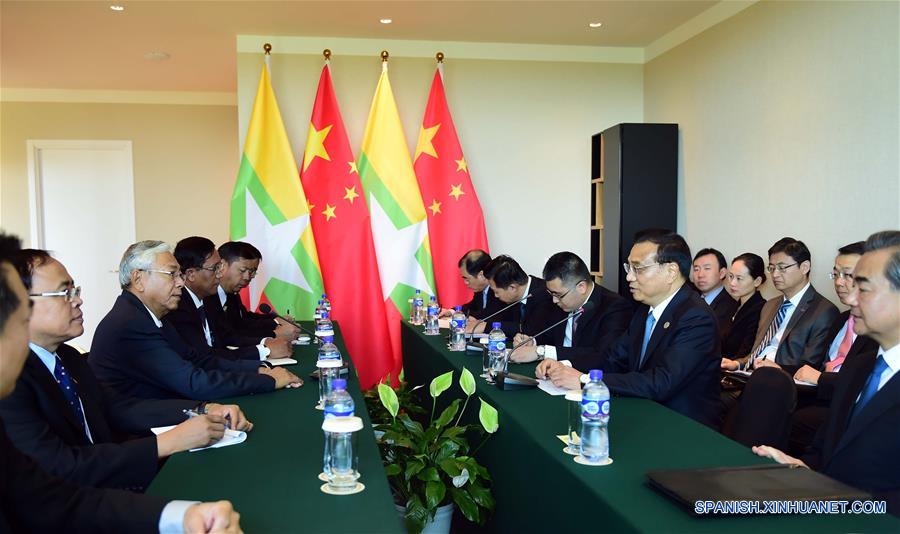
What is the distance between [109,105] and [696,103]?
5828 millimetres

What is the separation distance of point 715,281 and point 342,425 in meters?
3.63

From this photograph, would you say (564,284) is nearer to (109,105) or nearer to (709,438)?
(709,438)

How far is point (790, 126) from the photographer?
4250 millimetres

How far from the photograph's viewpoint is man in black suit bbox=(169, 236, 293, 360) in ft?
11.0

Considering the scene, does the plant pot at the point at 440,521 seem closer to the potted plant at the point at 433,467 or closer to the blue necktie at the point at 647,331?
the potted plant at the point at 433,467

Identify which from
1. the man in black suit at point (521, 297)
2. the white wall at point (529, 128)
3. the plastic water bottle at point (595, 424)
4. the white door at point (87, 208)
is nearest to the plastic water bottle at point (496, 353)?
the plastic water bottle at point (595, 424)

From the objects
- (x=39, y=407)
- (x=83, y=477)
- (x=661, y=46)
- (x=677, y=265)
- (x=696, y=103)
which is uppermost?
(x=661, y=46)

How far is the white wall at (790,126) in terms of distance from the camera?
3.60 meters

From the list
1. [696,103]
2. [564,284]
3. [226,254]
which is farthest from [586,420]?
[696,103]

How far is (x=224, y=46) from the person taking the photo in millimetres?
5793

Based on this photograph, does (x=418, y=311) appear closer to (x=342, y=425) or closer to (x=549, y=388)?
(x=549, y=388)

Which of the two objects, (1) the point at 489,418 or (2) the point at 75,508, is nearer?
(2) the point at 75,508

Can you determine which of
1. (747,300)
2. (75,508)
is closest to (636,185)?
(747,300)

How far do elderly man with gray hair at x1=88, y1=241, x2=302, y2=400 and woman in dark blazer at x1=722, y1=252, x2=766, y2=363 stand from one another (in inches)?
117
